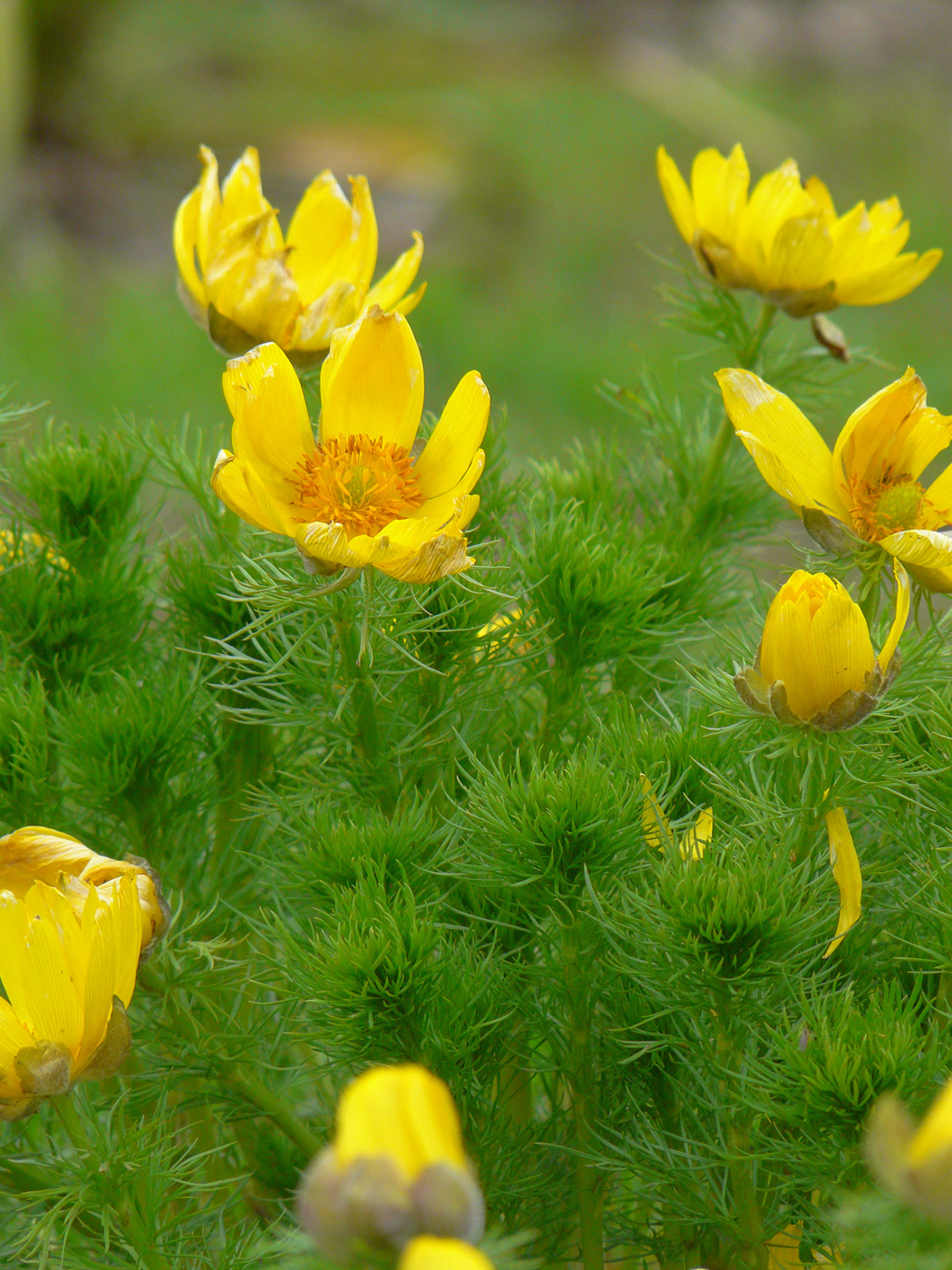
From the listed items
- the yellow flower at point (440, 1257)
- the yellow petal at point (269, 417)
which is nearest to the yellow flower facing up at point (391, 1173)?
the yellow flower at point (440, 1257)

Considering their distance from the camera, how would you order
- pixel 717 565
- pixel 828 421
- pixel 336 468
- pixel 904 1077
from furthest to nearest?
pixel 828 421 < pixel 717 565 < pixel 336 468 < pixel 904 1077

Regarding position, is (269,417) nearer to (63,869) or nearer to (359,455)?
(359,455)

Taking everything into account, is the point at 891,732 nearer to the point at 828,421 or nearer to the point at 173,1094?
the point at 173,1094

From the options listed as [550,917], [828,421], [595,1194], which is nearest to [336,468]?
[550,917]

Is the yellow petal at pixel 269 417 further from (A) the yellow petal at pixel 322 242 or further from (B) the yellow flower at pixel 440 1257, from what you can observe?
(B) the yellow flower at pixel 440 1257

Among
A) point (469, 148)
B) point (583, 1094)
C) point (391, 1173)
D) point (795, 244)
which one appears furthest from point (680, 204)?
point (469, 148)

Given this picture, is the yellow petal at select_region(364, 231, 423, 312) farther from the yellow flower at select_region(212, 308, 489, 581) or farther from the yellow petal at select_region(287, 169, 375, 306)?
the yellow flower at select_region(212, 308, 489, 581)
